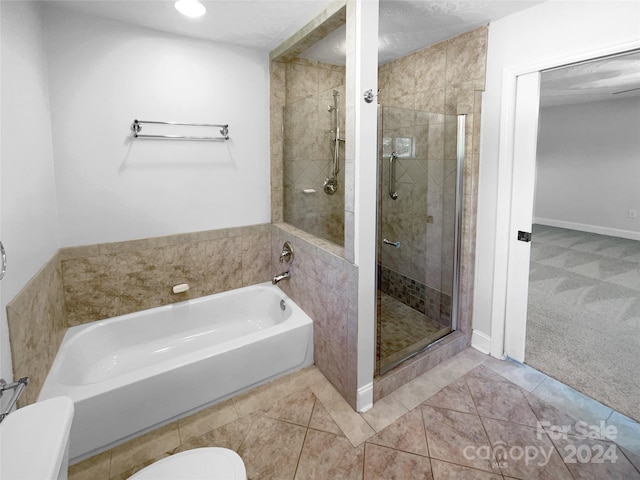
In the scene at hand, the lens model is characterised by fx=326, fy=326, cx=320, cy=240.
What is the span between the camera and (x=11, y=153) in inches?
56.2

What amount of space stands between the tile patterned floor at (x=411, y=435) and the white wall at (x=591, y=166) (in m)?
5.35

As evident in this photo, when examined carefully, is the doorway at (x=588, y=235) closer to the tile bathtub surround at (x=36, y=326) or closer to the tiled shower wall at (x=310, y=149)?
the tiled shower wall at (x=310, y=149)

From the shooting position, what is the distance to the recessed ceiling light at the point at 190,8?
1.85 m

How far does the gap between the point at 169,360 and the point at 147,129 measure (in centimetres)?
156

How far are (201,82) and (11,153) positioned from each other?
1358 mm

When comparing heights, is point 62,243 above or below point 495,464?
above

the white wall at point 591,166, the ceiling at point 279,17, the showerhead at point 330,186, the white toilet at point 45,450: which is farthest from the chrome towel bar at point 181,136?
the white wall at point 591,166

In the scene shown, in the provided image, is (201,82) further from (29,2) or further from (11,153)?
(11,153)

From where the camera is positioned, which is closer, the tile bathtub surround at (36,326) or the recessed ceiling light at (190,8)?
the tile bathtub surround at (36,326)

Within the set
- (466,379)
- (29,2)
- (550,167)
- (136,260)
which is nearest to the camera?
(29,2)

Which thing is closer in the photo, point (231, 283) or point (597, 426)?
point (597, 426)

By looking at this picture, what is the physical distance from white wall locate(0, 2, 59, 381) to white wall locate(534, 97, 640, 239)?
7.66 m

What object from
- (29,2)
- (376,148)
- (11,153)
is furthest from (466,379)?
(29,2)

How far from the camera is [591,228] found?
20.0 feet
